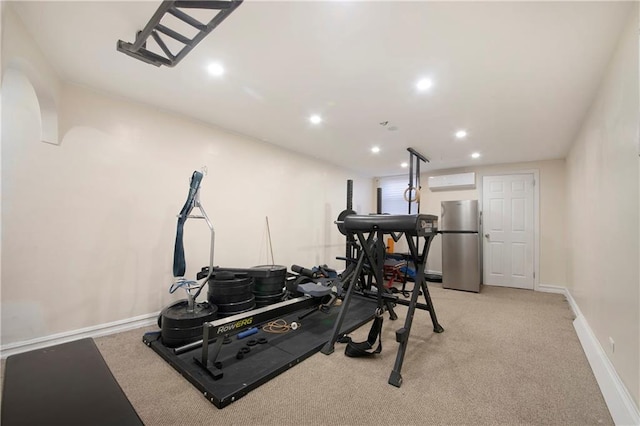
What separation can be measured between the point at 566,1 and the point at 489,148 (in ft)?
10.2

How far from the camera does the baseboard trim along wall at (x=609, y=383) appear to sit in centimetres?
144

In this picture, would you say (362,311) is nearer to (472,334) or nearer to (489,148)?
(472,334)

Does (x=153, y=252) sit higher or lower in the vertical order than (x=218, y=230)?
lower

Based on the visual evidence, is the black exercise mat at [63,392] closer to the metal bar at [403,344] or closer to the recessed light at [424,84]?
the metal bar at [403,344]

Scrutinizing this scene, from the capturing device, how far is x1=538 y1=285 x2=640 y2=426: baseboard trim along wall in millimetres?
1438

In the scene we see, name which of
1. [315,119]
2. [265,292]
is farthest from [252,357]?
[315,119]

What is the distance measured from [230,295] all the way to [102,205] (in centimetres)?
160

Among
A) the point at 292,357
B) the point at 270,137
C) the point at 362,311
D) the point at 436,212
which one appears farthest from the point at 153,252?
the point at 436,212

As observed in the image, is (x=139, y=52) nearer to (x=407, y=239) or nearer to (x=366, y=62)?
(x=366, y=62)

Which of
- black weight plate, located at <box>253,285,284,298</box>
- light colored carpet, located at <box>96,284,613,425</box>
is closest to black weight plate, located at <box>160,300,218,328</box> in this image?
light colored carpet, located at <box>96,284,613,425</box>

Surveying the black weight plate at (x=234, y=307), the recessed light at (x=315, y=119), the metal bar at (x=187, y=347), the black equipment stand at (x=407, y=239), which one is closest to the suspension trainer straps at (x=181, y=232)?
the black weight plate at (x=234, y=307)

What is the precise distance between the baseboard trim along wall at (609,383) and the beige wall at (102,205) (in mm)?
3760

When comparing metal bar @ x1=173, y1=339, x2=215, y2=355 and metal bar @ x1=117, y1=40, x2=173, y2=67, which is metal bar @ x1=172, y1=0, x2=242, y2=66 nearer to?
metal bar @ x1=117, y1=40, x2=173, y2=67

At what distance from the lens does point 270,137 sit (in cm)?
402
